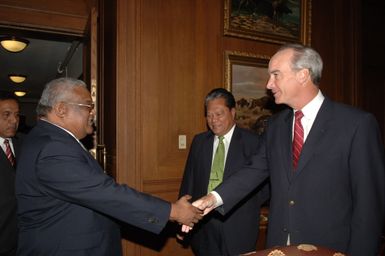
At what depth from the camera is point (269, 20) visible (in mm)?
4039

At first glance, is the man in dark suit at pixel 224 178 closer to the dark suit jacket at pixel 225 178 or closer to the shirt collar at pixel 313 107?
the dark suit jacket at pixel 225 178

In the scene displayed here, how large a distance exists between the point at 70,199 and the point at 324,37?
3876 millimetres

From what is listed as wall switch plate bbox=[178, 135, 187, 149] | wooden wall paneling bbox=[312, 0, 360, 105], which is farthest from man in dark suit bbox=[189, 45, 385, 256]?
wooden wall paneling bbox=[312, 0, 360, 105]

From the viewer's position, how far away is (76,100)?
208cm

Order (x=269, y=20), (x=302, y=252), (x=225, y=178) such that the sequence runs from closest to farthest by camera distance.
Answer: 1. (x=302, y=252)
2. (x=225, y=178)
3. (x=269, y=20)

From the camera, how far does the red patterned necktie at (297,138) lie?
1.99 metres

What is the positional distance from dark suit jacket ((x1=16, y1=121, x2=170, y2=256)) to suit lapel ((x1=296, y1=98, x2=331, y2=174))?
918 millimetres

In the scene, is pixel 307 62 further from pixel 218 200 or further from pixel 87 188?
pixel 87 188

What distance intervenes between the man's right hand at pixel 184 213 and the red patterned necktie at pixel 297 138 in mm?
768

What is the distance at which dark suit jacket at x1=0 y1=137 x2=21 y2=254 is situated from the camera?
104 inches

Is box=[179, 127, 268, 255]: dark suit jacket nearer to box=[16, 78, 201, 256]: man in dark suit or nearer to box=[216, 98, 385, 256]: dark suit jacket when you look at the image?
box=[216, 98, 385, 256]: dark suit jacket

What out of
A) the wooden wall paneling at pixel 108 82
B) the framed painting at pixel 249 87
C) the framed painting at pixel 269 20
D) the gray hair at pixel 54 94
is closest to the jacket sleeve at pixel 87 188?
the gray hair at pixel 54 94

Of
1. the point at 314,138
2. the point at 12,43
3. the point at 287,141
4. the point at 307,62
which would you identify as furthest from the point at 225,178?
the point at 12,43

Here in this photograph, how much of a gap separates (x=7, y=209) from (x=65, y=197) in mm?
1127
